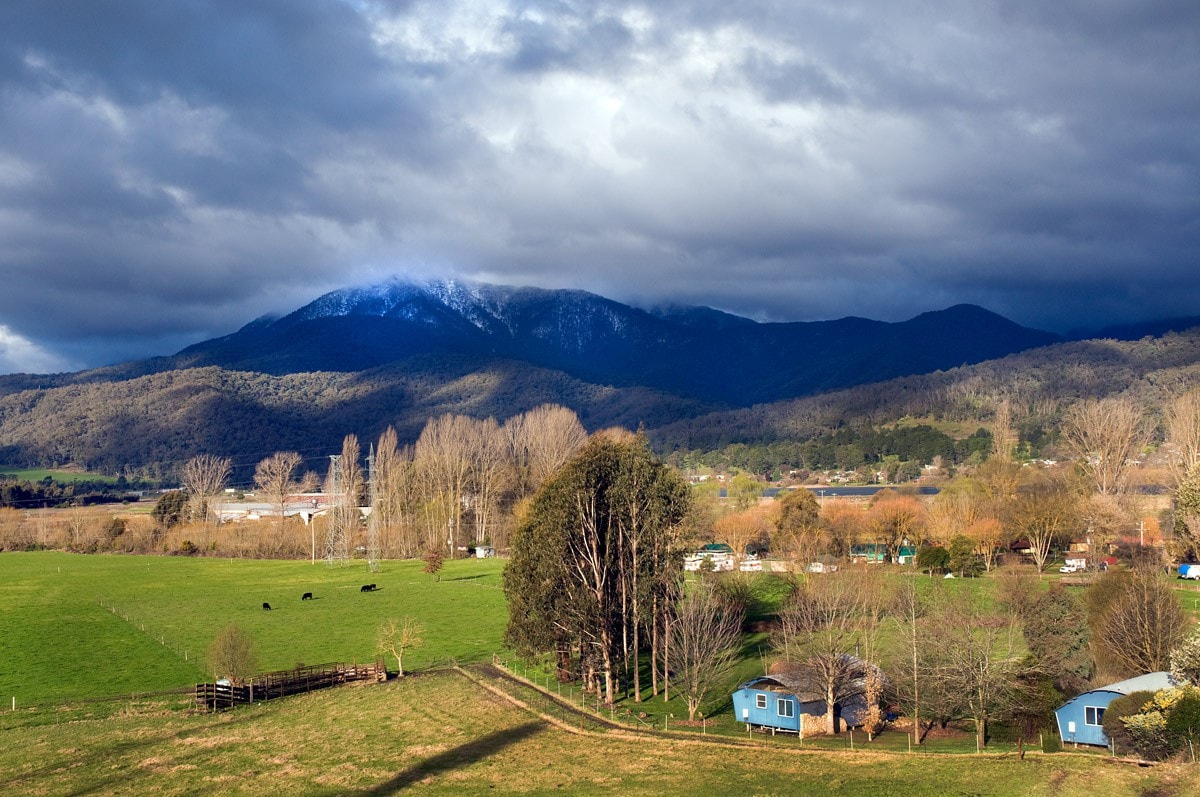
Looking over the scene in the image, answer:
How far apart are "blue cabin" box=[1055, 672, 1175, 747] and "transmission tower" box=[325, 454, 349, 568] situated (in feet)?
249

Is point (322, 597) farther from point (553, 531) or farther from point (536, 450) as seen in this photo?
point (536, 450)

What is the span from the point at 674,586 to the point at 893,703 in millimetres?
12773

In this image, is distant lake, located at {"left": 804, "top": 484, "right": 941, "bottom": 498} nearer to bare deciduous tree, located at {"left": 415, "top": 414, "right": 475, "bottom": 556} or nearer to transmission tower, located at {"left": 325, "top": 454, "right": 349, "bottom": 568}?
bare deciduous tree, located at {"left": 415, "top": 414, "right": 475, "bottom": 556}

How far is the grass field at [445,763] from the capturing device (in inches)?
1180

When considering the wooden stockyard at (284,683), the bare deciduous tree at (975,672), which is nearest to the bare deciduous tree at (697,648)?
the bare deciduous tree at (975,672)

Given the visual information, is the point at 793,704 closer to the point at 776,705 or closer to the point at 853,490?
the point at 776,705

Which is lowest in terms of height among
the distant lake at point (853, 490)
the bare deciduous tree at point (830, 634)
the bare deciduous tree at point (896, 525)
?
the bare deciduous tree at point (830, 634)

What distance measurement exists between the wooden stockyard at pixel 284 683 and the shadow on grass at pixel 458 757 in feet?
45.0

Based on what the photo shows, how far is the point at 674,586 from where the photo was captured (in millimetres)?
50219

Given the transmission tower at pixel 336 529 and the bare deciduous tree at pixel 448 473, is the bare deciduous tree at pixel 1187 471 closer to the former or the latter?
the transmission tower at pixel 336 529

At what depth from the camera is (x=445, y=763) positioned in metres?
34.2

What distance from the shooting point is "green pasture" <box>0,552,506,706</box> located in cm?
5266

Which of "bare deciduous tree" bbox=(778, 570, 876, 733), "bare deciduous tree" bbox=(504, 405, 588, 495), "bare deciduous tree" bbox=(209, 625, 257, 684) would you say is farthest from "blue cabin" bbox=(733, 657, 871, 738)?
"bare deciduous tree" bbox=(504, 405, 588, 495)

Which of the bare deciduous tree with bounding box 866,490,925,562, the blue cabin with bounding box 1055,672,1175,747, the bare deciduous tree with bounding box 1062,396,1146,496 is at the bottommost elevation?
the blue cabin with bounding box 1055,672,1175,747
